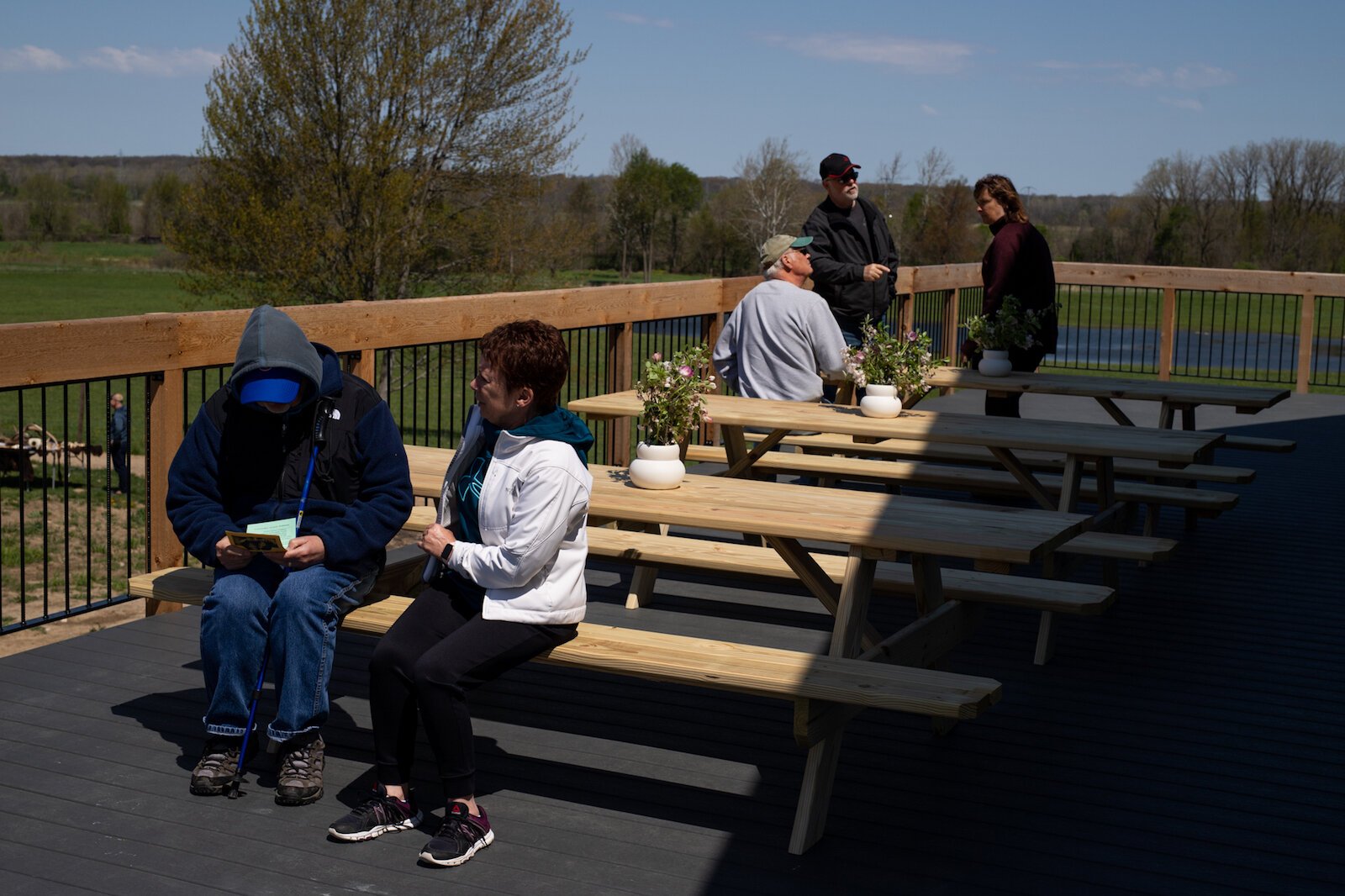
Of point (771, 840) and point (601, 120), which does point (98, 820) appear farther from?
point (601, 120)

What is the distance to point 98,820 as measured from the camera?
10.8ft

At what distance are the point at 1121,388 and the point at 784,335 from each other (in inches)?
70.4

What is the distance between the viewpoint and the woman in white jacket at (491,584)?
10.5 feet

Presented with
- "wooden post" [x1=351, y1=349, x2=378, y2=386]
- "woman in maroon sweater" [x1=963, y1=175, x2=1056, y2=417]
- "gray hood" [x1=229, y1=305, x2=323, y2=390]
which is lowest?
"wooden post" [x1=351, y1=349, x2=378, y2=386]

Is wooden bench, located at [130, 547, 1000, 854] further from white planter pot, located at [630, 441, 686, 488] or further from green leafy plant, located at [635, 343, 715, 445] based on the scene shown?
green leafy plant, located at [635, 343, 715, 445]

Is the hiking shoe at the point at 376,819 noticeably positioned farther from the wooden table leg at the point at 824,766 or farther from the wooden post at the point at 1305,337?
the wooden post at the point at 1305,337

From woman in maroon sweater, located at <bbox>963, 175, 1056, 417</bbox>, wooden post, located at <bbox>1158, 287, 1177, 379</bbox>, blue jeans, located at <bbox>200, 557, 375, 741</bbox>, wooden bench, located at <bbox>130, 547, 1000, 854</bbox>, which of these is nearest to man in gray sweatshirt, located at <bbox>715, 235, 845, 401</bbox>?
woman in maroon sweater, located at <bbox>963, 175, 1056, 417</bbox>

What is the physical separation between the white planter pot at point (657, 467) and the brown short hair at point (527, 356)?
917 mm

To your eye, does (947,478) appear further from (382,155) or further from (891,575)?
(382,155)

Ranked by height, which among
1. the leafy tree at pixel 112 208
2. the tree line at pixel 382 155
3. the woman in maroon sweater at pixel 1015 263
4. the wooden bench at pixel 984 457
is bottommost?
the wooden bench at pixel 984 457

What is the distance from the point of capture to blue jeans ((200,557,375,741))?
348 cm

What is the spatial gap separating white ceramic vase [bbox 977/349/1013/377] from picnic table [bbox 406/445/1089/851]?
283cm

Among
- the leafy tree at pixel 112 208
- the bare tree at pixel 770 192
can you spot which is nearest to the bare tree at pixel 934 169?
the bare tree at pixel 770 192

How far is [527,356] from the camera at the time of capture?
3305 mm
